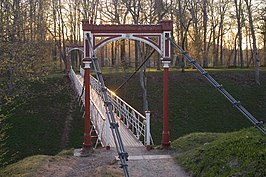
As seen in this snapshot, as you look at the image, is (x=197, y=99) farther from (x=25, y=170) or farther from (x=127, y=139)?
(x=25, y=170)

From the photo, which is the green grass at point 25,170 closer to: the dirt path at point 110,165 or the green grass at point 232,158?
the dirt path at point 110,165

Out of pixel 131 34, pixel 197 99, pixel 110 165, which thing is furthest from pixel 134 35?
pixel 197 99

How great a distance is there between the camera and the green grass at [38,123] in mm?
13367

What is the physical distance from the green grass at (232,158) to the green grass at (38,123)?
274 inches

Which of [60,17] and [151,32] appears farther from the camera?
[60,17]

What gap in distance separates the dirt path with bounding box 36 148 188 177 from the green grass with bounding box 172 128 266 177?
1.06 ft

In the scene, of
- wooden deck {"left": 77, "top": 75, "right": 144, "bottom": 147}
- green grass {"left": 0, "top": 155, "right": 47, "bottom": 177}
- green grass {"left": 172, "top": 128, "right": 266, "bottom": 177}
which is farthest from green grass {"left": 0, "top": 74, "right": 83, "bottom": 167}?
green grass {"left": 172, "top": 128, "right": 266, "bottom": 177}

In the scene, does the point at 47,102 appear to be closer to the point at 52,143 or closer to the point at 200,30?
the point at 52,143

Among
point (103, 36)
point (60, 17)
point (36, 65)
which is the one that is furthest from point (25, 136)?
point (60, 17)

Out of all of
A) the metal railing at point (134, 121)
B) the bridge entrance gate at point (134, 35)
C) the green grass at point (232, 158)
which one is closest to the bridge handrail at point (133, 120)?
the metal railing at point (134, 121)

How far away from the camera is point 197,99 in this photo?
19391 mm

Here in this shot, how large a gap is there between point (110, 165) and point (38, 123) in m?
9.96

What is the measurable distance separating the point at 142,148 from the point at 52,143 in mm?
6907

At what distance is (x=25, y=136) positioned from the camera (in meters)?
14.4
